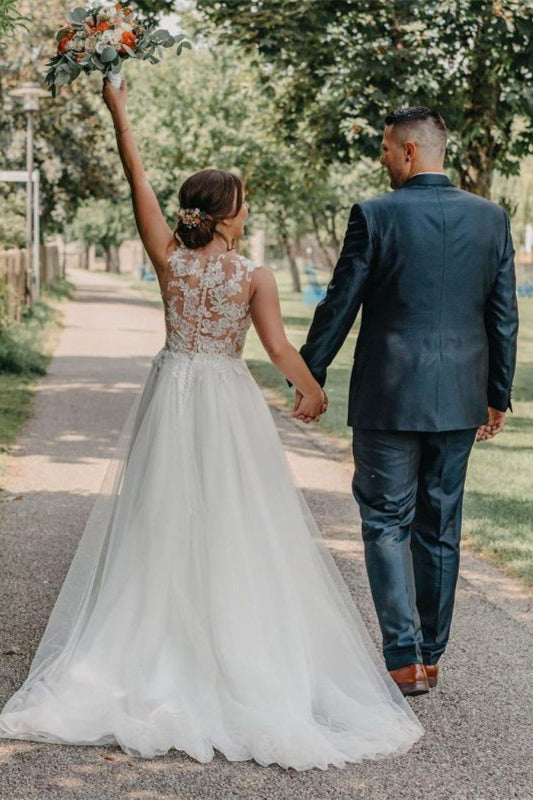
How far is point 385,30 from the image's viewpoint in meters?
13.8

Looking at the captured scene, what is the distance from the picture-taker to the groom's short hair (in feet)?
14.4

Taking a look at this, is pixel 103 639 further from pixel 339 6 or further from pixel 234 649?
pixel 339 6

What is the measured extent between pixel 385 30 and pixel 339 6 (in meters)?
0.60

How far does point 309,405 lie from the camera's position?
456 centimetres

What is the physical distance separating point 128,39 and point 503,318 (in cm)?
175

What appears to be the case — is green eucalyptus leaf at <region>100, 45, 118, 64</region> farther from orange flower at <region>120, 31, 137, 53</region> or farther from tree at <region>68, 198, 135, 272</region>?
tree at <region>68, 198, 135, 272</region>

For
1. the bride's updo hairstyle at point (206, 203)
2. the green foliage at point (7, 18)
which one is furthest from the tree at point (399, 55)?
the bride's updo hairstyle at point (206, 203)

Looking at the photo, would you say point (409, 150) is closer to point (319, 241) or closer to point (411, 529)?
point (411, 529)

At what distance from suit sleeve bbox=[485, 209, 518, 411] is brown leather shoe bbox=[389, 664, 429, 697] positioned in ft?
3.61

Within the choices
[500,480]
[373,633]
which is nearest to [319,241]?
[500,480]

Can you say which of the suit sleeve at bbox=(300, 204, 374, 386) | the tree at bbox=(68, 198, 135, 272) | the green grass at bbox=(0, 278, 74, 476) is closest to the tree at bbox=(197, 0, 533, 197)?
the green grass at bbox=(0, 278, 74, 476)

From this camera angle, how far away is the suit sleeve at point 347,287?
4336mm

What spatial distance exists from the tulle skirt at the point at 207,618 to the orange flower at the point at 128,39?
120 centimetres

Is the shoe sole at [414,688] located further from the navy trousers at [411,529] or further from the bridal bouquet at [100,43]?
the bridal bouquet at [100,43]
